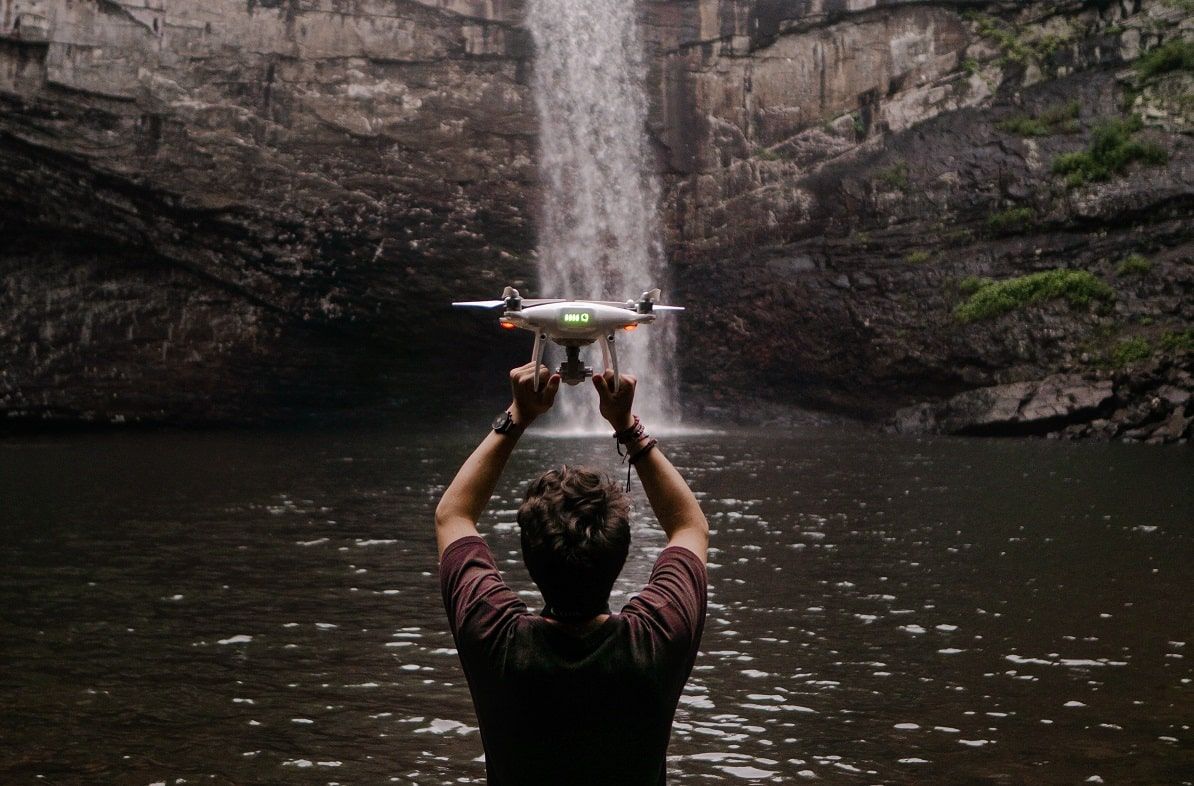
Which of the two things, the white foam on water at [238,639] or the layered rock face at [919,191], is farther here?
the layered rock face at [919,191]

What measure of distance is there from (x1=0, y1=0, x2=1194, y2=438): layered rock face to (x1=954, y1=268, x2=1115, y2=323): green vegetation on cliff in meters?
0.19

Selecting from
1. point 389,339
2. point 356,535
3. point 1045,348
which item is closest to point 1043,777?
point 356,535

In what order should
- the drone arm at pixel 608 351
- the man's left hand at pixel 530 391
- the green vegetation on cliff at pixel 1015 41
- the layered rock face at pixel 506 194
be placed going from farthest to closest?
1. the green vegetation on cliff at pixel 1015 41
2. the layered rock face at pixel 506 194
3. the drone arm at pixel 608 351
4. the man's left hand at pixel 530 391

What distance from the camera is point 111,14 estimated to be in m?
26.9

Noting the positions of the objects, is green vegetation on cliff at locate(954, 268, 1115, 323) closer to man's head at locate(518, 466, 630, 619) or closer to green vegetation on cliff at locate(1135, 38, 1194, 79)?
green vegetation on cliff at locate(1135, 38, 1194, 79)

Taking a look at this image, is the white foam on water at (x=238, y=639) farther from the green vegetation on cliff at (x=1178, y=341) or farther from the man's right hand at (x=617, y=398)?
the green vegetation on cliff at (x=1178, y=341)

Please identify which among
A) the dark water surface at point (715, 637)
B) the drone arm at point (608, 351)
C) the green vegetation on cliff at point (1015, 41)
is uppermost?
the green vegetation on cliff at point (1015, 41)

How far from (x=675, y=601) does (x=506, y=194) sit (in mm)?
29650

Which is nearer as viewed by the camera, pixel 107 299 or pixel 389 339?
pixel 107 299

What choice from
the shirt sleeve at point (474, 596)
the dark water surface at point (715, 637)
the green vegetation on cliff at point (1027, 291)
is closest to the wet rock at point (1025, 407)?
the green vegetation on cliff at point (1027, 291)

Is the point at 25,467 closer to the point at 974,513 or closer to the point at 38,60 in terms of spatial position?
the point at 38,60

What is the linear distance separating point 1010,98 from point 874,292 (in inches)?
249

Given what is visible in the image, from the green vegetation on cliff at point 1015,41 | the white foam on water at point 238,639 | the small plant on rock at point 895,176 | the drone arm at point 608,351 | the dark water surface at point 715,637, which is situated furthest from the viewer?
the small plant on rock at point 895,176

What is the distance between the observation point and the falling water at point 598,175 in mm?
32094
